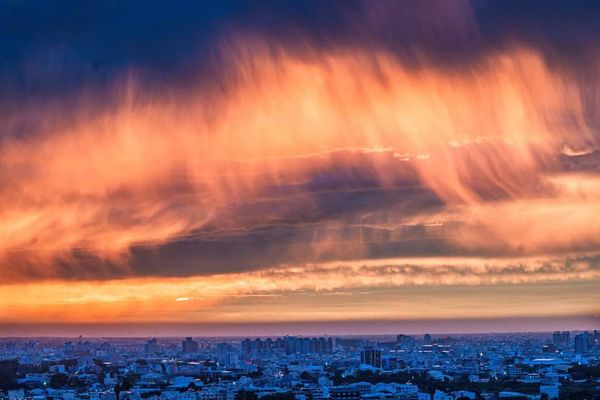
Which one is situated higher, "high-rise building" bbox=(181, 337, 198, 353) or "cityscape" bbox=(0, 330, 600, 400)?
"high-rise building" bbox=(181, 337, 198, 353)

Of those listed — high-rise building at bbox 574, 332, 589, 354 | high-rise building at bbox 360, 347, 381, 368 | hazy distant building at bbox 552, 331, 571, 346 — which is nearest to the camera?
high-rise building at bbox 360, 347, 381, 368

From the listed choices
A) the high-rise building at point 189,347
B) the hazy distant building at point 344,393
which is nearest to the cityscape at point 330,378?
the hazy distant building at point 344,393

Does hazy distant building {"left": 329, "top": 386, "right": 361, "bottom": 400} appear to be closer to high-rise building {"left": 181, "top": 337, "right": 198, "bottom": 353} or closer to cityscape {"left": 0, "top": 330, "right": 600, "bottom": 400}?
cityscape {"left": 0, "top": 330, "right": 600, "bottom": 400}

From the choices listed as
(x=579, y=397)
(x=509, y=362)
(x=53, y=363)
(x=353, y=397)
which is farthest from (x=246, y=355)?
(x=579, y=397)

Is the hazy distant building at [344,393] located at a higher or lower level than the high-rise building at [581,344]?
lower

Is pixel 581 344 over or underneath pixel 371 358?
over

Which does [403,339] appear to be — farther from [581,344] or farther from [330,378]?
[330,378]

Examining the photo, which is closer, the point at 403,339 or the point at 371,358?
the point at 371,358

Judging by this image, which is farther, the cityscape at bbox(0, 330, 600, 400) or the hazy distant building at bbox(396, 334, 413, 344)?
the hazy distant building at bbox(396, 334, 413, 344)

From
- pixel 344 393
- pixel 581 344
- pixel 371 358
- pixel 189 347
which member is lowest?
pixel 344 393

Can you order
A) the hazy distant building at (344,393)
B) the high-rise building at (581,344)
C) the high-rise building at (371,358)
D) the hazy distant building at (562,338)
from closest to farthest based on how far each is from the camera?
the hazy distant building at (344,393)
the high-rise building at (371,358)
the high-rise building at (581,344)
the hazy distant building at (562,338)

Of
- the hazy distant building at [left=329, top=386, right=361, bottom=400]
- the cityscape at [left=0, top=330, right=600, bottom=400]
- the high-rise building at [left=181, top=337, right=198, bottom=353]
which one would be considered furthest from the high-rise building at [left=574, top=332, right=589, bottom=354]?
the hazy distant building at [left=329, top=386, right=361, bottom=400]

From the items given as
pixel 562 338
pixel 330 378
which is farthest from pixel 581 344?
pixel 330 378

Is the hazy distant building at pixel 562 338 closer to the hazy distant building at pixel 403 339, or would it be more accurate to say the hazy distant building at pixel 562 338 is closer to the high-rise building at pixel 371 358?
the hazy distant building at pixel 403 339
